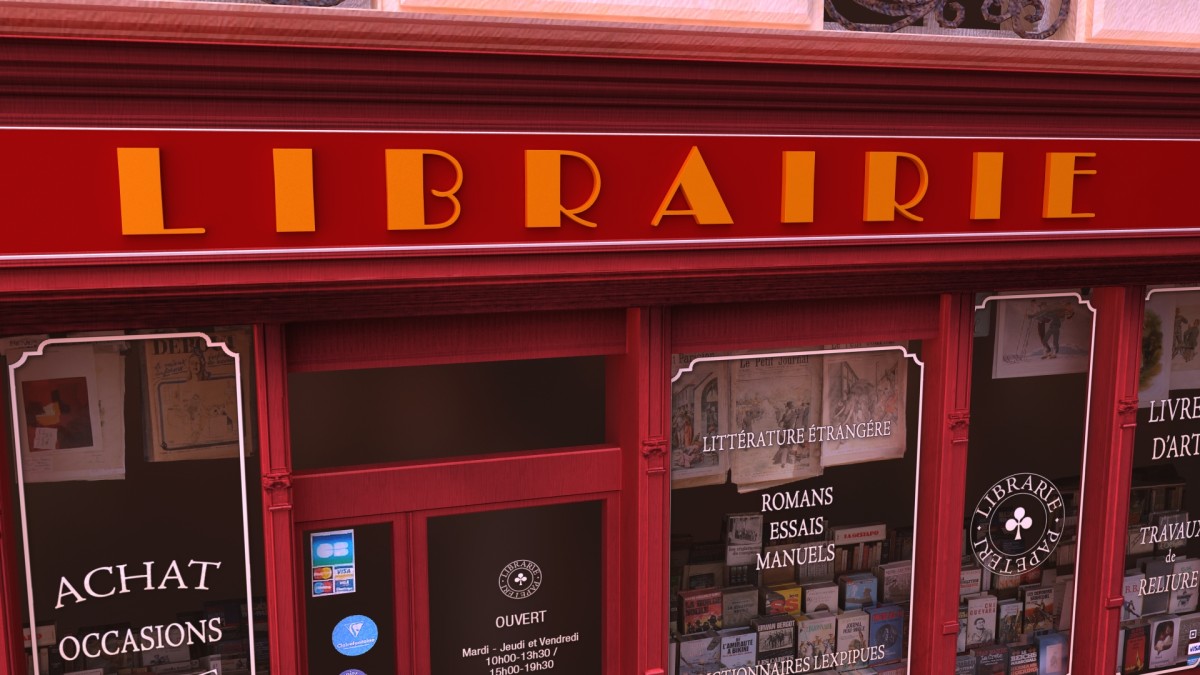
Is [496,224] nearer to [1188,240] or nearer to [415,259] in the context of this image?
[415,259]

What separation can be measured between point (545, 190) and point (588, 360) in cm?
102

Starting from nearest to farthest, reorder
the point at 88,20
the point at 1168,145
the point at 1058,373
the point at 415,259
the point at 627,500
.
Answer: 1. the point at 88,20
2. the point at 415,259
3. the point at 627,500
4. the point at 1168,145
5. the point at 1058,373

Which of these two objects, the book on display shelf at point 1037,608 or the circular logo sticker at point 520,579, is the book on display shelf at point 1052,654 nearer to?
the book on display shelf at point 1037,608

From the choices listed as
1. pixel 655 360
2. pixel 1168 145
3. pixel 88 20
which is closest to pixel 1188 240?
pixel 1168 145

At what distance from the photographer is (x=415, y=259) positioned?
436 cm

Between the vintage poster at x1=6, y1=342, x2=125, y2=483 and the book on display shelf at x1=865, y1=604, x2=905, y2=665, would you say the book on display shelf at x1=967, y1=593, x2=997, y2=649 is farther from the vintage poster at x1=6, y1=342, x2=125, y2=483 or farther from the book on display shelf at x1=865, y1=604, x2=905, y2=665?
the vintage poster at x1=6, y1=342, x2=125, y2=483

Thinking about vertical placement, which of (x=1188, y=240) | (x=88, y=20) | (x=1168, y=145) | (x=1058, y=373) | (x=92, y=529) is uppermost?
(x=88, y=20)

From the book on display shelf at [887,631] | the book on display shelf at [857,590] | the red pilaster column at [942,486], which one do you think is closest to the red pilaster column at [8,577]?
the book on display shelf at [857,590]

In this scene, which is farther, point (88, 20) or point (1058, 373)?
point (1058, 373)

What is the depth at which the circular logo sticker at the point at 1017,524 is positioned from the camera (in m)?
5.83

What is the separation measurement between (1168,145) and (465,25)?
4.09 metres

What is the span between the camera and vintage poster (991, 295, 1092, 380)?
5691 millimetres

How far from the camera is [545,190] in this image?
4.44 meters

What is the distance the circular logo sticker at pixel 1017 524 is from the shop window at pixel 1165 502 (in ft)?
1.99
